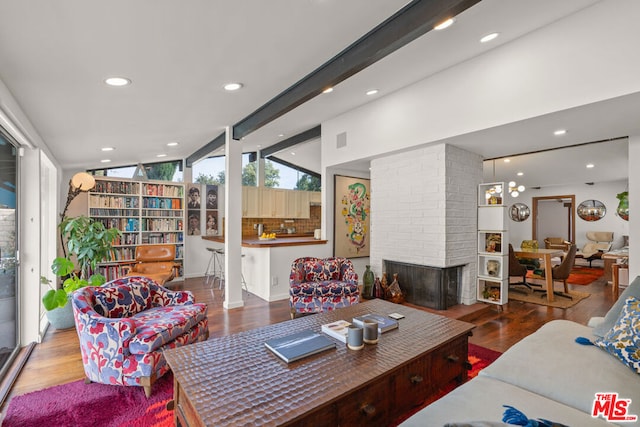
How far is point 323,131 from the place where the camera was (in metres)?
5.32

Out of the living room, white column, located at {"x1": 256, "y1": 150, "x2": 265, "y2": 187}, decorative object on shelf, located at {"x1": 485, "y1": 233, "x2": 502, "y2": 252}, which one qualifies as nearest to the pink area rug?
the living room

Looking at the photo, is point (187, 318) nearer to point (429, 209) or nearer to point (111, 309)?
point (111, 309)

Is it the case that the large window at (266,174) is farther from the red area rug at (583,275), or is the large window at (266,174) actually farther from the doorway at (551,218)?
the doorway at (551,218)

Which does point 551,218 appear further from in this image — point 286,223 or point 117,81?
point 117,81

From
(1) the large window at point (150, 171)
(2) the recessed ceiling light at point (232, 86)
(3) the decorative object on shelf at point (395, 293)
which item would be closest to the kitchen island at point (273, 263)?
(3) the decorative object on shelf at point (395, 293)

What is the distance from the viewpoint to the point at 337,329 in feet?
6.99

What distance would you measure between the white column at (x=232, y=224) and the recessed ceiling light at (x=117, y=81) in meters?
1.87

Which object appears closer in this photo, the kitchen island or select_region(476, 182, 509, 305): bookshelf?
select_region(476, 182, 509, 305): bookshelf

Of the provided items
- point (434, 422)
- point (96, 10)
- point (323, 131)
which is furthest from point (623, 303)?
point (323, 131)

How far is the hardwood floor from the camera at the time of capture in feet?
8.19

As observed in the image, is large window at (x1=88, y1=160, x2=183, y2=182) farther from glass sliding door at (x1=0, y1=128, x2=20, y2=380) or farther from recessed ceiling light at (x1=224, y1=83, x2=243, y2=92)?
recessed ceiling light at (x1=224, y1=83, x2=243, y2=92)

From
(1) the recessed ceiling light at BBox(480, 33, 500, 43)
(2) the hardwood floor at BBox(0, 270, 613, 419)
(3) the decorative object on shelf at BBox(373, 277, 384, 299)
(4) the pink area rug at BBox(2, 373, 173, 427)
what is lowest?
(2) the hardwood floor at BBox(0, 270, 613, 419)

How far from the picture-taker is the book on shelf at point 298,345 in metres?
1.76

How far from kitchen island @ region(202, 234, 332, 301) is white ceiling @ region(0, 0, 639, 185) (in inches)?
76.0
